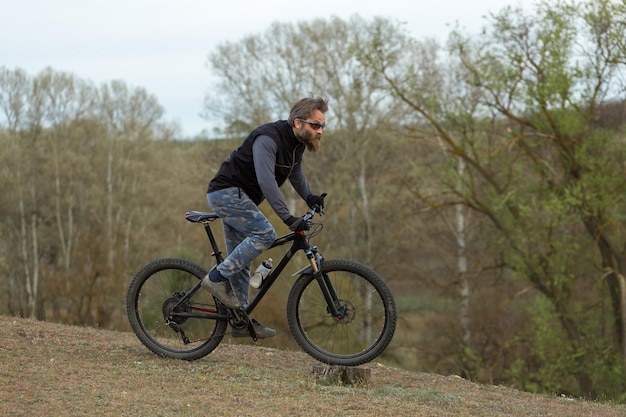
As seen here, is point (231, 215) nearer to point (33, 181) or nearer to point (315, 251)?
point (315, 251)

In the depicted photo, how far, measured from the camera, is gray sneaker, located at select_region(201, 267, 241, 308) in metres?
6.37

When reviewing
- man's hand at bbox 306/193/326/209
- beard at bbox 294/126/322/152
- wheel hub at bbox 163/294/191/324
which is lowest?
wheel hub at bbox 163/294/191/324

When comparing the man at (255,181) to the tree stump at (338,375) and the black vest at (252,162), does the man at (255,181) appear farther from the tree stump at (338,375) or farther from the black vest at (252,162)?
the tree stump at (338,375)

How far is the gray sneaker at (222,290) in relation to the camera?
20.9 feet

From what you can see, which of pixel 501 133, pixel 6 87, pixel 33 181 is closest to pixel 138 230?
pixel 33 181

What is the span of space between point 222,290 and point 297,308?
0.62 metres

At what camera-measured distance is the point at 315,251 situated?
247 inches

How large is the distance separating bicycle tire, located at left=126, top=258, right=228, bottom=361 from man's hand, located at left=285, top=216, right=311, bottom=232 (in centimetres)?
103

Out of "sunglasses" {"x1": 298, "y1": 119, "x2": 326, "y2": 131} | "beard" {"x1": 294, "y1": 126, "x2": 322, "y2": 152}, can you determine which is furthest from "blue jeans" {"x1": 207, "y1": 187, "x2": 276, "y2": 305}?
"sunglasses" {"x1": 298, "y1": 119, "x2": 326, "y2": 131}

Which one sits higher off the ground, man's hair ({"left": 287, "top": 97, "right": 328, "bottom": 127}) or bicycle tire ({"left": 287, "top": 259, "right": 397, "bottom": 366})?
man's hair ({"left": 287, "top": 97, "right": 328, "bottom": 127})

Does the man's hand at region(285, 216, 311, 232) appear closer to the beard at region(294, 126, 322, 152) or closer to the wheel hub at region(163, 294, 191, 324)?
the beard at region(294, 126, 322, 152)

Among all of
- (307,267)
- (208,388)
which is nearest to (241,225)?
(307,267)

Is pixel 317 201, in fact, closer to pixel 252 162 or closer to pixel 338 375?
pixel 252 162

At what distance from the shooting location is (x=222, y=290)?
639 centimetres
